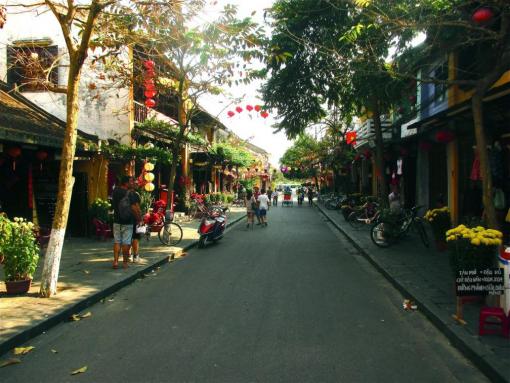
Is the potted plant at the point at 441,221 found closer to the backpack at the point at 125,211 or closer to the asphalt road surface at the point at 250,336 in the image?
the asphalt road surface at the point at 250,336

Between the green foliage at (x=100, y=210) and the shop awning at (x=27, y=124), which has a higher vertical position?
the shop awning at (x=27, y=124)

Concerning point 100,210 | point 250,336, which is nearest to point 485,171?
point 250,336

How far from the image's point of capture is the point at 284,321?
19.6 ft

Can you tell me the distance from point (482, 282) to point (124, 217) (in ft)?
22.0

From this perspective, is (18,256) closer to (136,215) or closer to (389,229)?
(136,215)

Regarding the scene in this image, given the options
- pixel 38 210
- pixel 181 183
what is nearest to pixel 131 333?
pixel 38 210

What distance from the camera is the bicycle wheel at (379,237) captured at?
12414mm

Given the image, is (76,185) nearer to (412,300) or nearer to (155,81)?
(155,81)

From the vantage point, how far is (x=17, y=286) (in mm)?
7145

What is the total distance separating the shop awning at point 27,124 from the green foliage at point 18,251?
3.18 meters

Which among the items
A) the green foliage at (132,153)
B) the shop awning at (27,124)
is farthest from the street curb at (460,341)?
the green foliage at (132,153)

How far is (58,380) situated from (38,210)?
10828 millimetres

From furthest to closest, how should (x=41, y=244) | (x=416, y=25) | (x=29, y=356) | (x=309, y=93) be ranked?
(x=309, y=93) < (x=41, y=244) < (x=416, y=25) < (x=29, y=356)

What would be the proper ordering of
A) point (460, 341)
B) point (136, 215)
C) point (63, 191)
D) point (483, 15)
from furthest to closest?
point (136, 215), point (63, 191), point (483, 15), point (460, 341)
